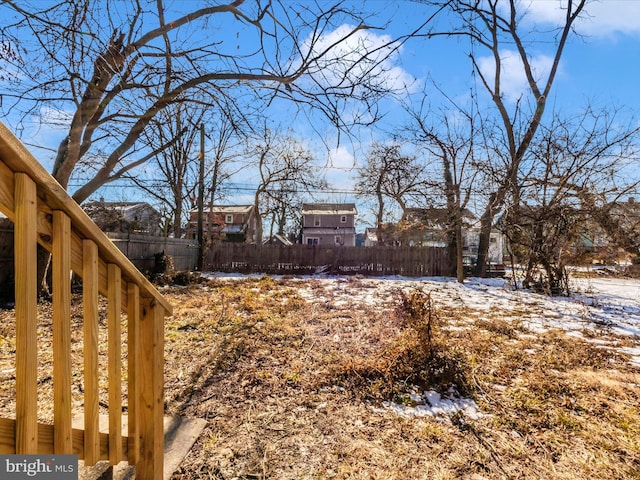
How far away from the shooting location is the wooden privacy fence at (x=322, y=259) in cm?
1310

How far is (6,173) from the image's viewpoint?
0.89m

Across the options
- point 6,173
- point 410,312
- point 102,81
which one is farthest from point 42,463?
point 102,81

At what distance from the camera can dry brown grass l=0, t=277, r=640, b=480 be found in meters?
1.77

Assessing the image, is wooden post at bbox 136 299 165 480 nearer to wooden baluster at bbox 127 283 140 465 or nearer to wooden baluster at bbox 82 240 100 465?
wooden baluster at bbox 127 283 140 465

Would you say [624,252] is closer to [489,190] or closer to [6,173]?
[489,190]

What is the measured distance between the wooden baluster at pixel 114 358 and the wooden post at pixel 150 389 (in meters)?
0.14

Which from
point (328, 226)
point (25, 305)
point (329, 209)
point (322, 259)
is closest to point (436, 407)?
point (25, 305)

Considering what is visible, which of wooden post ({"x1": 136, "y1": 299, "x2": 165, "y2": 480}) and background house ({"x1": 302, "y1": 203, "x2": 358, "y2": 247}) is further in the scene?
background house ({"x1": 302, "y1": 203, "x2": 358, "y2": 247})

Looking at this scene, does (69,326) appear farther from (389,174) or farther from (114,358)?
(389,174)

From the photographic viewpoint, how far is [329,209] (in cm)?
3231

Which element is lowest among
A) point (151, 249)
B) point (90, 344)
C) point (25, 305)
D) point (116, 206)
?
point (90, 344)

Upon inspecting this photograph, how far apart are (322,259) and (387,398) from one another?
11.1 meters

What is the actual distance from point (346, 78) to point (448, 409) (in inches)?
105

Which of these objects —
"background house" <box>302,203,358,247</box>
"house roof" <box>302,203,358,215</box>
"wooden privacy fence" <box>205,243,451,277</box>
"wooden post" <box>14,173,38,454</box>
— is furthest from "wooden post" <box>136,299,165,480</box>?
"house roof" <box>302,203,358,215</box>
